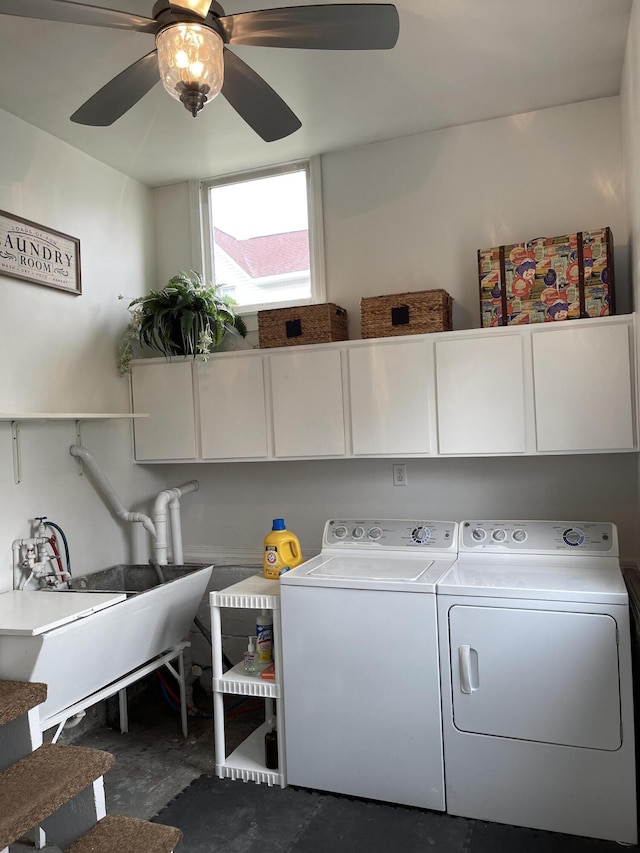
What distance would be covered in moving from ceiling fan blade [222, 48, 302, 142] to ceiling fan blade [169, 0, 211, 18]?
0.41ft

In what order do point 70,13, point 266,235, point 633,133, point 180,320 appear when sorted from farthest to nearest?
point 266,235 < point 180,320 < point 633,133 < point 70,13

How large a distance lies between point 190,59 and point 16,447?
6.05 feet

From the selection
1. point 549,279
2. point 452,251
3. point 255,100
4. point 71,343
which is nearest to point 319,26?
point 255,100

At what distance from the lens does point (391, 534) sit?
310cm

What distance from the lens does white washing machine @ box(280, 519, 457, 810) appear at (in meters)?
2.50

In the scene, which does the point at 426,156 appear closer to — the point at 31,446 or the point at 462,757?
the point at 31,446

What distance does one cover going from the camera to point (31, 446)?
3006 mm

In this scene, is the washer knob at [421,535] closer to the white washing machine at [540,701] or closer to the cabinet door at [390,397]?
the cabinet door at [390,397]

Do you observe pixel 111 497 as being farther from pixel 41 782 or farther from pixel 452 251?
pixel 452 251

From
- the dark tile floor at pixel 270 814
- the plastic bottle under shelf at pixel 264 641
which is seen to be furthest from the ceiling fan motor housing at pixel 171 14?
the dark tile floor at pixel 270 814

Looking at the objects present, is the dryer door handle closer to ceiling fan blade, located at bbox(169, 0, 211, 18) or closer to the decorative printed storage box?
the decorative printed storage box

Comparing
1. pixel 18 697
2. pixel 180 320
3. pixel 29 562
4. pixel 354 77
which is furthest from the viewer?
pixel 180 320

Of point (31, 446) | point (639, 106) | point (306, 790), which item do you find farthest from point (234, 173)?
point (306, 790)

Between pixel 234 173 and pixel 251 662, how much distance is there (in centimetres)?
255
